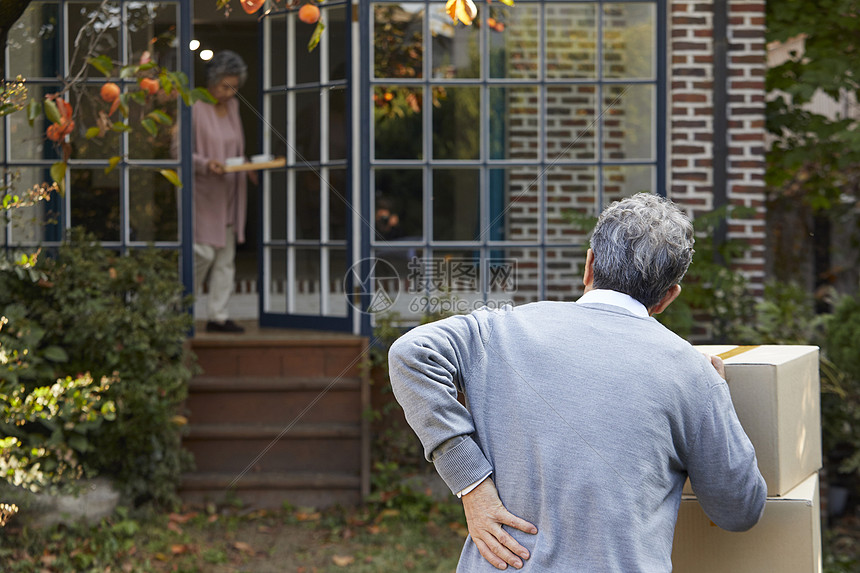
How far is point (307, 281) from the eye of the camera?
5.22 m

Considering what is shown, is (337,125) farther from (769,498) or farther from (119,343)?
(769,498)

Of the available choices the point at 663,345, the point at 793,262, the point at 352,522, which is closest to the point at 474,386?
the point at 663,345

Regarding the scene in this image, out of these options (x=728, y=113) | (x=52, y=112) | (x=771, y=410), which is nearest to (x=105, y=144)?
(x=52, y=112)

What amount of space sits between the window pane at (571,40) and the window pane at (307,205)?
5.07 ft

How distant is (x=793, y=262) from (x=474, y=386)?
7937 mm

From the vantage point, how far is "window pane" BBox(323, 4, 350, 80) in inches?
195

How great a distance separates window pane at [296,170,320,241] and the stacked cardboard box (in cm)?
365

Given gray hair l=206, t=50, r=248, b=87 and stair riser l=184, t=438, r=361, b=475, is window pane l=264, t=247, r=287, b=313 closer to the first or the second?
stair riser l=184, t=438, r=361, b=475

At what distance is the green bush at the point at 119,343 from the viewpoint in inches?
155

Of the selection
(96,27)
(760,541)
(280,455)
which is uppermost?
(96,27)

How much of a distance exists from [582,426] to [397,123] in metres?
3.64

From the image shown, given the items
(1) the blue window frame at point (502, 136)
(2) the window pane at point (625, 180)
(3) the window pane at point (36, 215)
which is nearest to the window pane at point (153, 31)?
(3) the window pane at point (36, 215)

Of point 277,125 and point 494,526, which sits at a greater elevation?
point 277,125

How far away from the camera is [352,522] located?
4379mm
